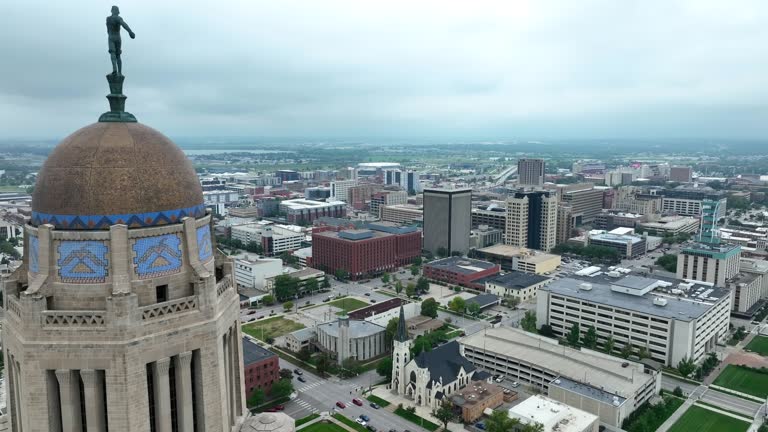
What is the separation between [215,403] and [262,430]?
3.10 metres

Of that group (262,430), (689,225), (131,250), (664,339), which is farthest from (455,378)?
(689,225)

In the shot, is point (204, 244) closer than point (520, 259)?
Yes

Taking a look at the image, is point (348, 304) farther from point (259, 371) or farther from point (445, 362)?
point (259, 371)

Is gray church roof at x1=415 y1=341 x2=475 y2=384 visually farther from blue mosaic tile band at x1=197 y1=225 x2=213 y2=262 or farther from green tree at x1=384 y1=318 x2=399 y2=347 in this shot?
blue mosaic tile band at x1=197 y1=225 x2=213 y2=262

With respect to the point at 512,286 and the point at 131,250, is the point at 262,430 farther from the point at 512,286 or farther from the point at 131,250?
the point at 512,286

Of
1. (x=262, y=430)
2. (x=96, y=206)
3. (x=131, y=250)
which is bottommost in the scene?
(x=262, y=430)

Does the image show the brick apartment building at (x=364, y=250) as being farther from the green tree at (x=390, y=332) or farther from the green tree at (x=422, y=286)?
the green tree at (x=390, y=332)

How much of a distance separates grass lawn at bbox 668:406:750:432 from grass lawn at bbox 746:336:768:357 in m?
26.7

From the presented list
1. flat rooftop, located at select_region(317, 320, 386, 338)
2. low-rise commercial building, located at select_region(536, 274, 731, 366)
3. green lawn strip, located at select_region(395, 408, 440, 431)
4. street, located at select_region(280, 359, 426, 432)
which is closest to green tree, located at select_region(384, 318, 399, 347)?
flat rooftop, located at select_region(317, 320, 386, 338)

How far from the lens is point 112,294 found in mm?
15062

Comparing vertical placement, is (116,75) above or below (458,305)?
above

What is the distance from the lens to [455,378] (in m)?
71.1

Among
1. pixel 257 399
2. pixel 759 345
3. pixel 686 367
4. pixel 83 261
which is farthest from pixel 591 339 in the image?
pixel 83 261

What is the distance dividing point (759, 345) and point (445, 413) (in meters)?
60.9
